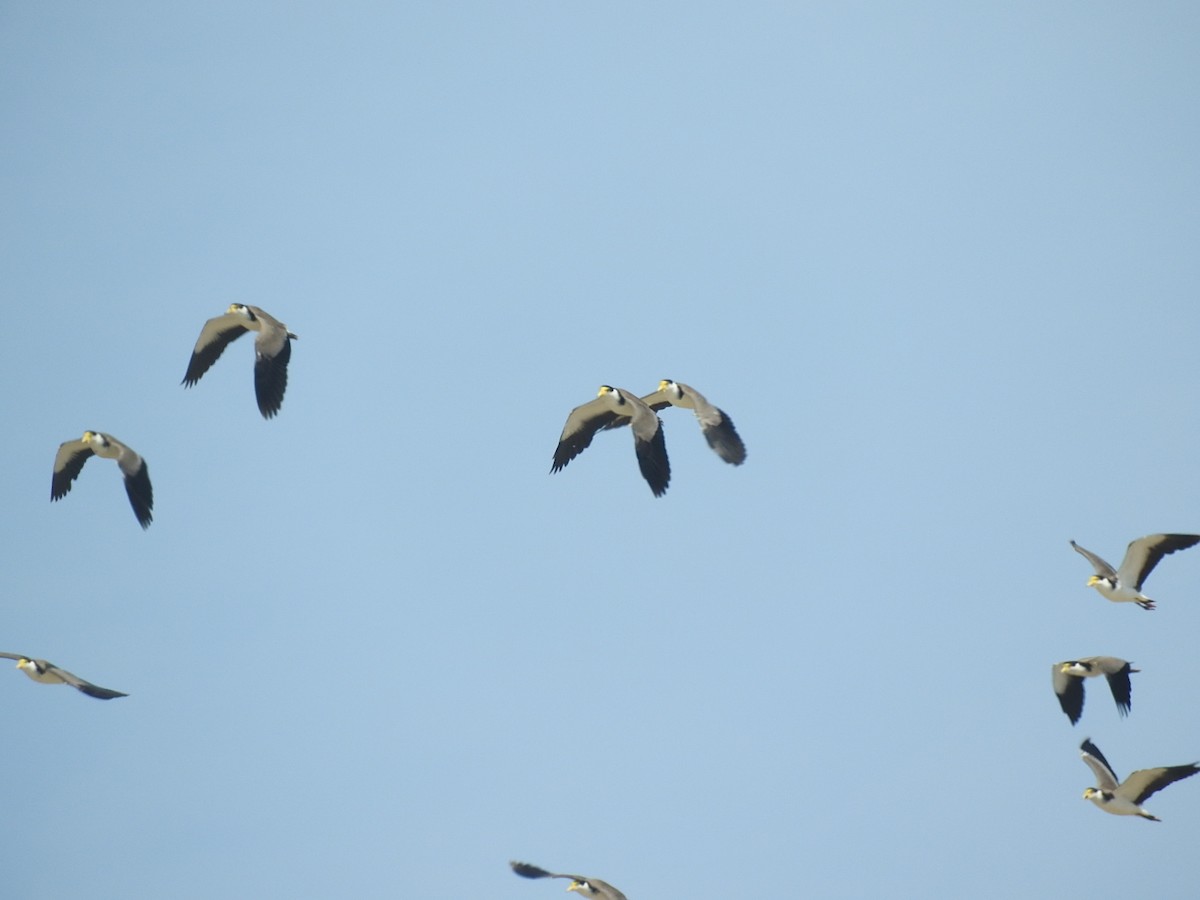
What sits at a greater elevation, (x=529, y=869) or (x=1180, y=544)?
(x=1180, y=544)

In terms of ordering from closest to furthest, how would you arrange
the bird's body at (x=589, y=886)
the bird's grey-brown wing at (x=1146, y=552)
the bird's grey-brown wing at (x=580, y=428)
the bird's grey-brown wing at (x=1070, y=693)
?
the bird's body at (x=589, y=886)
the bird's grey-brown wing at (x=1146, y=552)
the bird's grey-brown wing at (x=1070, y=693)
the bird's grey-brown wing at (x=580, y=428)

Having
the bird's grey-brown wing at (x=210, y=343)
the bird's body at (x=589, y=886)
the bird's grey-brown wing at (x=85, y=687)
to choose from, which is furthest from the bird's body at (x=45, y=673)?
the bird's body at (x=589, y=886)

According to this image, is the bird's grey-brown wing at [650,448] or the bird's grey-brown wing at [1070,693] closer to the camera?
the bird's grey-brown wing at [650,448]

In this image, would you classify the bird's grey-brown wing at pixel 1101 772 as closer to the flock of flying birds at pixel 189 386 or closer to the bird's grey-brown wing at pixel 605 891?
the bird's grey-brown wing at pixel 605 891

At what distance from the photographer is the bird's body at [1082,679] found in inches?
860

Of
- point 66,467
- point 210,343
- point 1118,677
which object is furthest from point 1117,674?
point 66,467

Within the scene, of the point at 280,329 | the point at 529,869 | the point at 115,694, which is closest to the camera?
the point at 529,869

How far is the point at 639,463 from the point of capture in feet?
71.9

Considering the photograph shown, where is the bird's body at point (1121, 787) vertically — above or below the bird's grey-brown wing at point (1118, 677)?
below

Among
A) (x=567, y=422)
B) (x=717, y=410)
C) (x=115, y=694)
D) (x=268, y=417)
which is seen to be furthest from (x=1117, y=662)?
(x=115, y=694)

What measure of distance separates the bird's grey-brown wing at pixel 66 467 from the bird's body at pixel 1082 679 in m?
15.3

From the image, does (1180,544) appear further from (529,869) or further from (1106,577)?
(529,869)

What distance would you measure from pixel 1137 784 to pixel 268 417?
13.9 m

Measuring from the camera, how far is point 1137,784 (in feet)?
68.8
